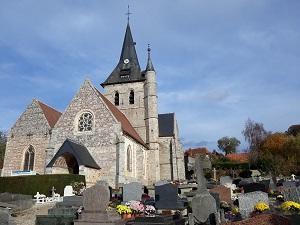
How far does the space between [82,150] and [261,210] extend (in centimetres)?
1362

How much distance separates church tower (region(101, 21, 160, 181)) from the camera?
25.6 metres

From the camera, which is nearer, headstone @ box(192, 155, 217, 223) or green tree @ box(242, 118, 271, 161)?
headstone @ box(192, 155, 217, 223)

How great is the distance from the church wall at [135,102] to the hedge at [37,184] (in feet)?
39.0

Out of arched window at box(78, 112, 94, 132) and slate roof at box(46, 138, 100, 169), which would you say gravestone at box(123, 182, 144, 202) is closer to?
slate roof at box(46, 138, 100, 169)

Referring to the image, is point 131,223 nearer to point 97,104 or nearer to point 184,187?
point 184,187

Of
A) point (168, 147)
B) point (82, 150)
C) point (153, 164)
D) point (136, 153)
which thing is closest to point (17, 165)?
point (82, 150)

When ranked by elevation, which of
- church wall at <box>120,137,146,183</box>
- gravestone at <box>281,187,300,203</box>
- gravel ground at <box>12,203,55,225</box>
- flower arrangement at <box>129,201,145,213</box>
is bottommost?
gravel ground at <box>12,203,55,225</box>

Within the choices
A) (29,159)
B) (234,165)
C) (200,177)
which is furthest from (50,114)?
(234,165)

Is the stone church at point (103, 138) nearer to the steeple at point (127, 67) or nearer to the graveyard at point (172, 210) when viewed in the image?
the steeple at point (127, 67)

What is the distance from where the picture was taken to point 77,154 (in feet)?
57.4

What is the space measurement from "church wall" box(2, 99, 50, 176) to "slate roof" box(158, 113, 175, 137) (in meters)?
11.5

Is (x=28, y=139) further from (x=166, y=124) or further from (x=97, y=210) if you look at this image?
(x=97, y=210)

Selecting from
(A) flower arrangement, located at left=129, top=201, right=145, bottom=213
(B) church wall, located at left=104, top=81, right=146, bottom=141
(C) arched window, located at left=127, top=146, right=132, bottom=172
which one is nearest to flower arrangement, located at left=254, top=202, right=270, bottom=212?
(A) flower arrangement, located at left=129, top=201, right=145, bottom=213

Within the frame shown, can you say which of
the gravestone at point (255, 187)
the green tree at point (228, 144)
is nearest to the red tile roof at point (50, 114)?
the gravestone at point (255, 187)
